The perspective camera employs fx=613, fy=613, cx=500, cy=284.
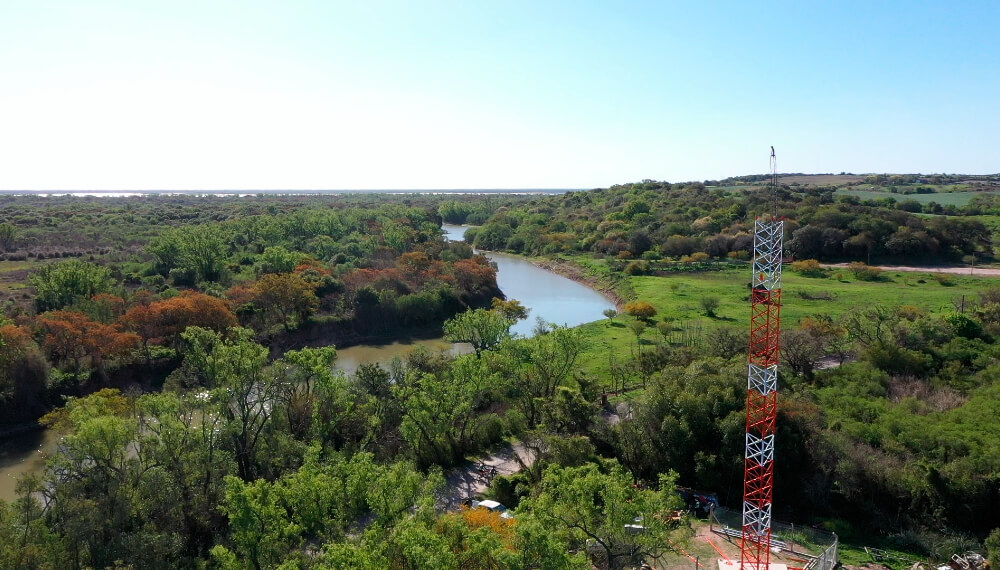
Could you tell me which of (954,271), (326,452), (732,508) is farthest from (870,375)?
(954,271)

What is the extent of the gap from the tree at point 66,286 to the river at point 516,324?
42.1ft

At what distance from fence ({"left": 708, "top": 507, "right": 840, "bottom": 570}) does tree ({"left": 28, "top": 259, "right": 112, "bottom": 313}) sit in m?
37.9

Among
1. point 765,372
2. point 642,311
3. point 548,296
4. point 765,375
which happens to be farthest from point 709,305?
point 765,372

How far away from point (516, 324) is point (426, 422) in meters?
26.3

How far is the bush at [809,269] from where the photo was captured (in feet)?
205

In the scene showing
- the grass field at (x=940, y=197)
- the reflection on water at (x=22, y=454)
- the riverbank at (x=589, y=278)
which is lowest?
the reflection on water at (x=22, y=454)

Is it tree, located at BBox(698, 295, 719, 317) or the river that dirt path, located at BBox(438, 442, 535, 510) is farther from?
tree, located at BBox(698, 295, 719, 317)

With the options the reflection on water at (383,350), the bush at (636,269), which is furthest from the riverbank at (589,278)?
the reflection on water at (383,350)

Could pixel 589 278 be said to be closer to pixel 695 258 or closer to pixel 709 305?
pixel 695 258

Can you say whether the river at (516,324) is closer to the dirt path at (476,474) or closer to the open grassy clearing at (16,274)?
the dirt path at (476,474)

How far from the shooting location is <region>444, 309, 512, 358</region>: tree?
1374 inches

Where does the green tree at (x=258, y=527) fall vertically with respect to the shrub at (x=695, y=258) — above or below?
below

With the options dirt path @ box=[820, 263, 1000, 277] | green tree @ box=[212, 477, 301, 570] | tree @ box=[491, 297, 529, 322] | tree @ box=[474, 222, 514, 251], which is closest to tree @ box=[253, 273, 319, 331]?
tree @ box=[491, 297, 529, 322]

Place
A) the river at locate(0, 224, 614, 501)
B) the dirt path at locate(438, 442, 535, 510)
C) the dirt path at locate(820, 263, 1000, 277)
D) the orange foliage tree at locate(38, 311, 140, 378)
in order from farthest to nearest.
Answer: the dirt path at locate(820, 263, 1000, 277) < the orange foliage tree at locate(38, 311, 140, 378) < the river at locate(0, 224, 614, 501) < the dirt path at locate(438, 442, 535, 510)
